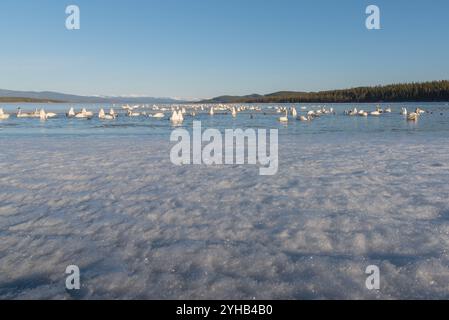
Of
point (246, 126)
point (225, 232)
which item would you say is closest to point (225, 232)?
point (225, 232)

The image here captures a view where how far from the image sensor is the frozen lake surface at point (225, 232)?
3.76 m

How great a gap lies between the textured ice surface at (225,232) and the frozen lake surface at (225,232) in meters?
0.02

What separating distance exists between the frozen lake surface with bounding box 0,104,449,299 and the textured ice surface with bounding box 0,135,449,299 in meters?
0.02

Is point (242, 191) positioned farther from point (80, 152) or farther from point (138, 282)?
point (80, 152)

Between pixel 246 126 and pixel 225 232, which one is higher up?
pixel 246 126

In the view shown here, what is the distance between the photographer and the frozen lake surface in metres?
3.76

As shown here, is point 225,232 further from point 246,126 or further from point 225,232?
point 246,126

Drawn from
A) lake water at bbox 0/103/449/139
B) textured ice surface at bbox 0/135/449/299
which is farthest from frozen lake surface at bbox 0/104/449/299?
lake water at bbox 0/103/449/139

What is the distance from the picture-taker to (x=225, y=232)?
5.14 m

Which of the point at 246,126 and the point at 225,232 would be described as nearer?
the point at 225,232

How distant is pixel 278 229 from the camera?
5.20 m

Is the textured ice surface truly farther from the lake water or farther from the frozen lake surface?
the lake water

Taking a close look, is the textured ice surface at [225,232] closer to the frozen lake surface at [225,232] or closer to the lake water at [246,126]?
the frozen lake surface at [225,232]

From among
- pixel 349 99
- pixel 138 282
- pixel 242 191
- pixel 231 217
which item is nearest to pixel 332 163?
pixel 242 191
